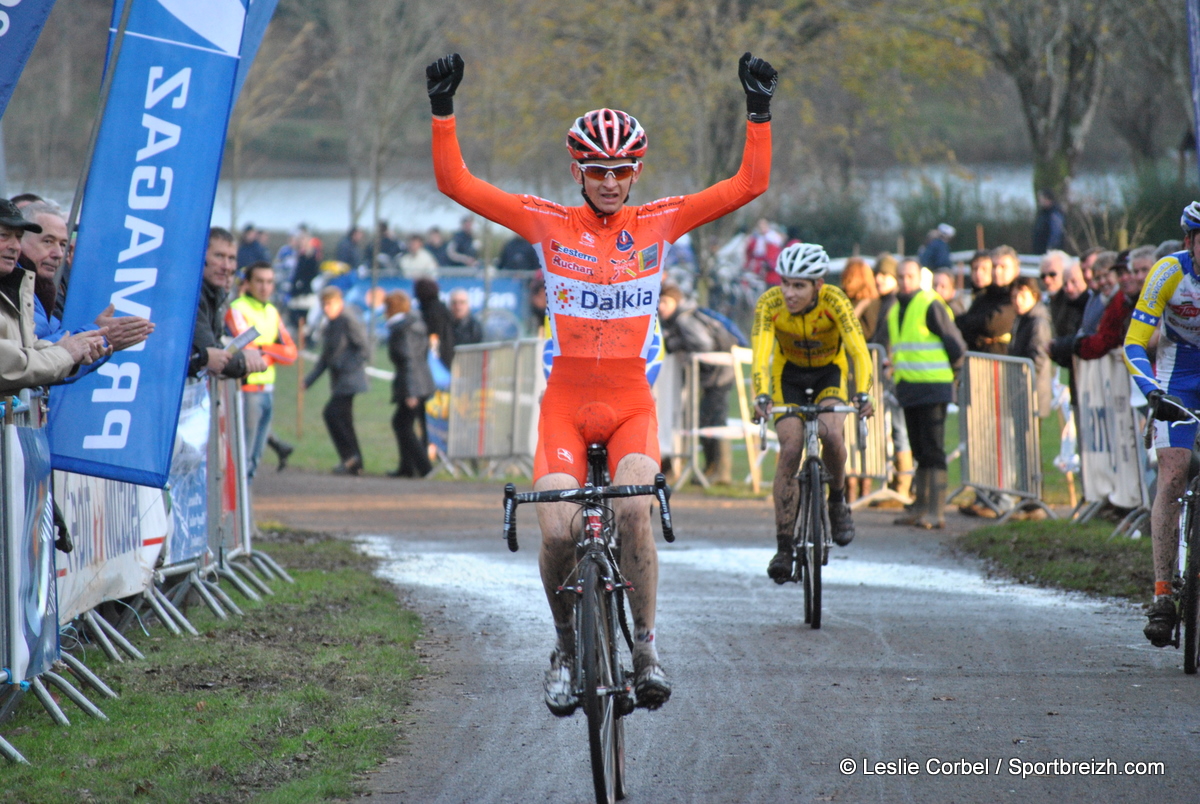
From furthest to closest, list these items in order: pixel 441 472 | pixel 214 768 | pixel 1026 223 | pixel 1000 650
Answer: pixel 1026 223
pixel 441 472
pixel 1000 650
pixel 214 768

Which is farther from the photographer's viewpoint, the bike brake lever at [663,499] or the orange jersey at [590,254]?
the orange jersey at [590,254]

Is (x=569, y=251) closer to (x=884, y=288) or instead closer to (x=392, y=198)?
(x=884, y=288)

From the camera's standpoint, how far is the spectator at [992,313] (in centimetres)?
1549

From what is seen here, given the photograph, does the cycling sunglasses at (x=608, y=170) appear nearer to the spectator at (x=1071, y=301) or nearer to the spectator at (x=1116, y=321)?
the spectator at (x=1116, y=321)

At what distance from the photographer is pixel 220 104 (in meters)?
7.75

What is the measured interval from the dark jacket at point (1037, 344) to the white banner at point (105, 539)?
8754mm

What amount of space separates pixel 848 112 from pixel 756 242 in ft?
16.6

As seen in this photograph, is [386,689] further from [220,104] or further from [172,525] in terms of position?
[220,104]

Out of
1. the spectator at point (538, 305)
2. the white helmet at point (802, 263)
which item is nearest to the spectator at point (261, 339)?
the spectator at point (538, 305)

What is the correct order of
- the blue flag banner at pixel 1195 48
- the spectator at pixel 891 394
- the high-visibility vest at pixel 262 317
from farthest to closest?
the spectator at pixel 891 394
the high-visibility vest at pixel 262 317
the blue flag banner at pixel 1195 48

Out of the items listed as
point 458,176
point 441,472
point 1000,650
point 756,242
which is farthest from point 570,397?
point 756,242

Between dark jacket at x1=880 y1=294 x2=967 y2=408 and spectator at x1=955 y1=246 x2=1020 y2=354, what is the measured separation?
70cm

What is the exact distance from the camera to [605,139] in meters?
6.06

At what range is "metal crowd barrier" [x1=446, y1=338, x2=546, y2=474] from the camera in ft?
65.4
